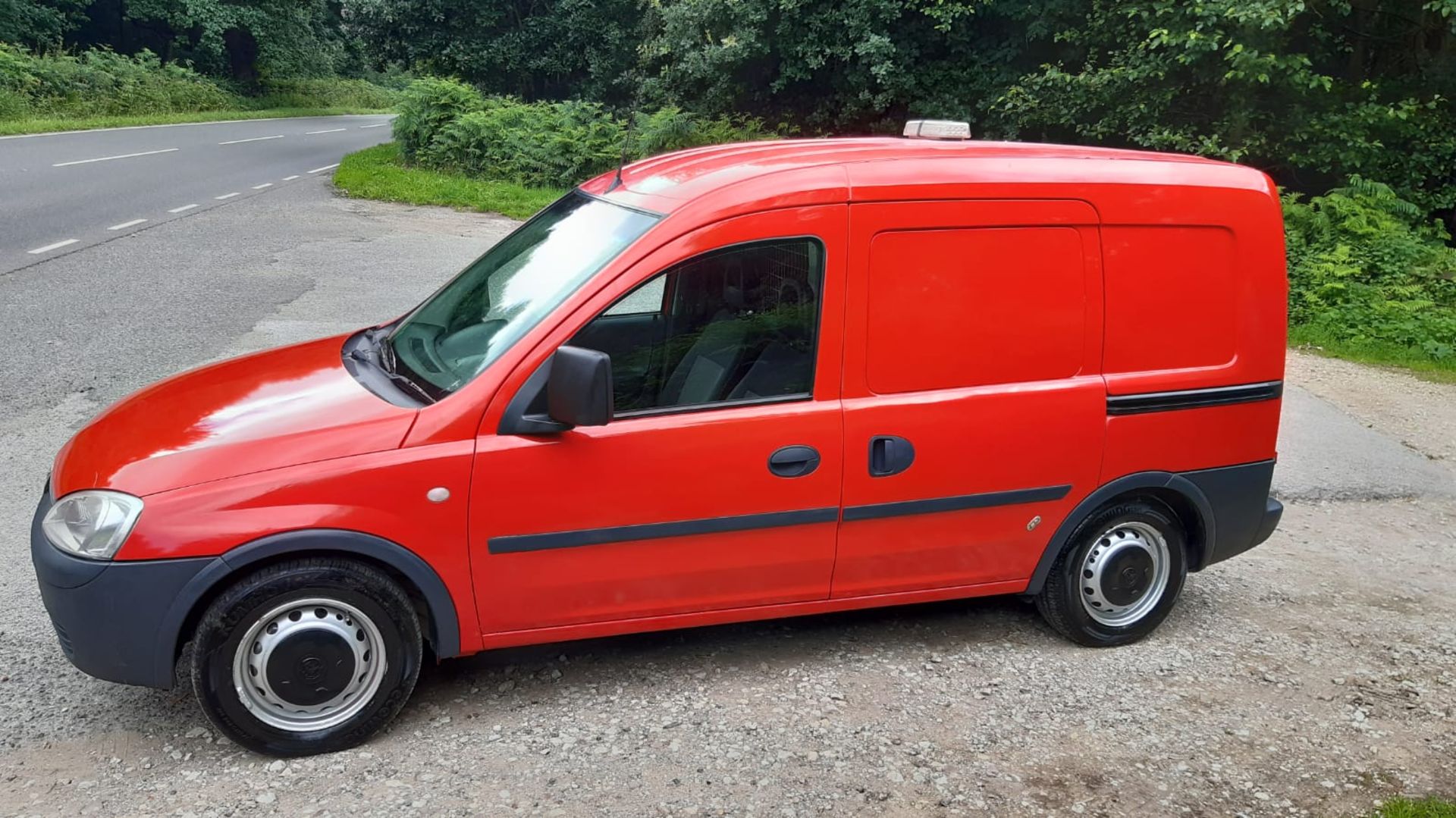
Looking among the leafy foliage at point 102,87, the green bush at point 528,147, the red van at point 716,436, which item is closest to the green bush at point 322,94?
the leafy foliage at point 102,87

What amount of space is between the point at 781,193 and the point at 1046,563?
1.78 metres

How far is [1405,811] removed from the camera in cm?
365

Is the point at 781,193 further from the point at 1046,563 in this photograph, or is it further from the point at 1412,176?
the point at 1412,176

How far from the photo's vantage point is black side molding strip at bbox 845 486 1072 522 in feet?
13.6

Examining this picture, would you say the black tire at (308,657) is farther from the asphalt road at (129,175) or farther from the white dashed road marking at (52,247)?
the white dashed road marking at (52,247)

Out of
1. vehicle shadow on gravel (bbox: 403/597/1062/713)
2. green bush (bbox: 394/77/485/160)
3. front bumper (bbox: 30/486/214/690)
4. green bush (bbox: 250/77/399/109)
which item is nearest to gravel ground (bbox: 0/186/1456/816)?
vehicle shadow on gravel (bbox: 403/597/1062/713)

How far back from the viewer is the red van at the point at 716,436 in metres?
3.53

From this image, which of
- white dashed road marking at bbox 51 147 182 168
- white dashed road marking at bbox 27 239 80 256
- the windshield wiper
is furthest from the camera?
white dashed road marking at bbox 51 147 182 168

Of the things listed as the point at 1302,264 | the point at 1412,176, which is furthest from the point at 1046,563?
the point at 1412,176

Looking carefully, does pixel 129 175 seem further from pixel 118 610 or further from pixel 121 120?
pixel 118 610

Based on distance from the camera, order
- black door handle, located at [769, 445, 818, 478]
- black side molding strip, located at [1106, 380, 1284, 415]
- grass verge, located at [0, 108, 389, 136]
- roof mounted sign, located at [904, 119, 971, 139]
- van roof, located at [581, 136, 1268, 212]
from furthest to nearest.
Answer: grass verge, located at [0, 108, 389, 136] → roof mounted sign, located at [904, 119, 971, 139] → black side molding strip, located at [1106, 380, 1284, 415] → van roof, located at [581, 136, 1268, 212] → black door handle, located at [769, 445, 818, 478]

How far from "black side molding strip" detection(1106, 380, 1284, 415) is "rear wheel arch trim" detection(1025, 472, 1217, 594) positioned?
0.87 feet

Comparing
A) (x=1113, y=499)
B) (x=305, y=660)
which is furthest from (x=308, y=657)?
(x=1113, y=499)

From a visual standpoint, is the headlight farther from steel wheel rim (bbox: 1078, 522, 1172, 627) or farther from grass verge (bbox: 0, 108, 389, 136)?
grass verge (bbox: 0, 108, 389, 136)
